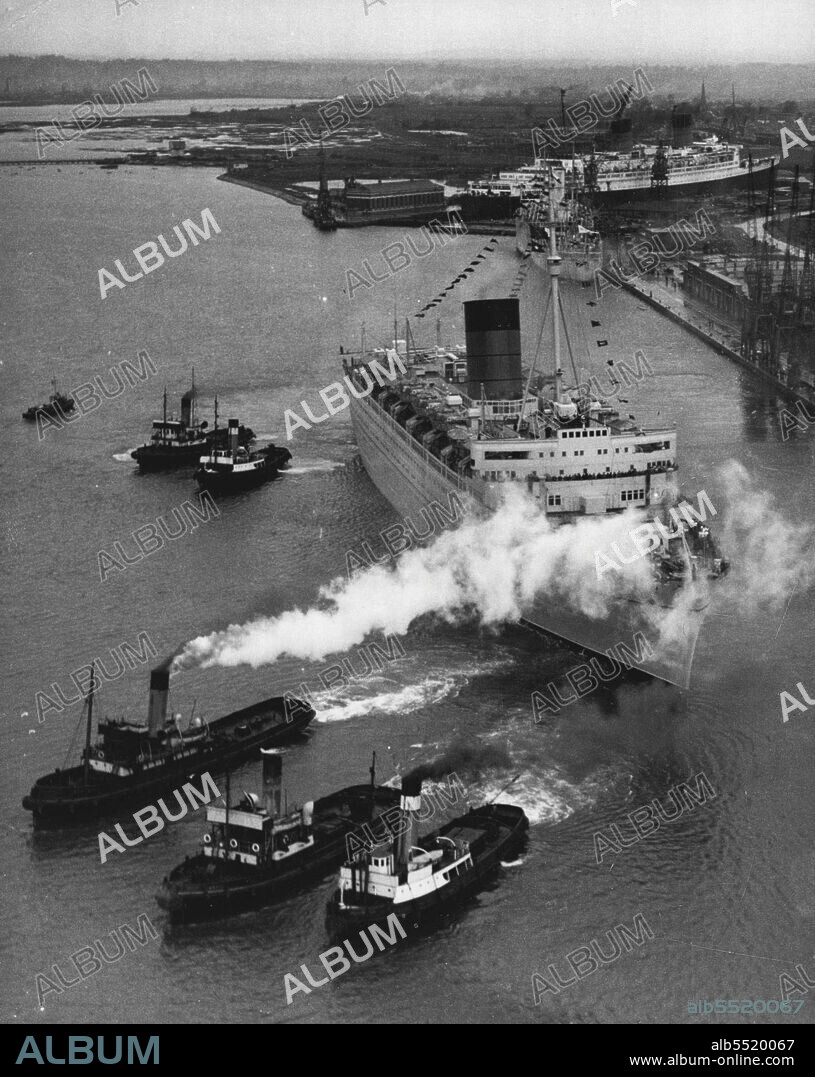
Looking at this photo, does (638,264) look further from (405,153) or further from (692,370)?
(405,153)

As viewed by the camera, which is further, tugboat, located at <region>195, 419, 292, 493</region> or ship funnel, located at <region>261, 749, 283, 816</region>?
tugboat, located at <region>195, 419, 292, 493</region>

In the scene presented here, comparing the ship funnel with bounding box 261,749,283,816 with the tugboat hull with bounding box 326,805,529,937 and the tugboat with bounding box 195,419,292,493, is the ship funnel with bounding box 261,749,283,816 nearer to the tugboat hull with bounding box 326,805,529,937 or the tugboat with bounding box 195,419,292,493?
the tugboat hull with bounding box 326,805,529,937

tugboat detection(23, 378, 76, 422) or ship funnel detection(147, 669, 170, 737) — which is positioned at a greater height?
ship funnel detection(147, 669, 170, 737)

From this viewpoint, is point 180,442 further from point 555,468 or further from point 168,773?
point 168,773

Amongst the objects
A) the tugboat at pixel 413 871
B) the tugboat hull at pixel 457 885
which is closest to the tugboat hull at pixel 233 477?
the tugboat hull at pixel 457 885

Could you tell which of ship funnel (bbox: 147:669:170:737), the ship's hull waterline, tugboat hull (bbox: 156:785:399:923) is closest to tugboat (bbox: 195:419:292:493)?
the ship's hull waterline

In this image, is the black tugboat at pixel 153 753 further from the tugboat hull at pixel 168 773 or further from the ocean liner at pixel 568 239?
the ocean liner at pixel 568 239

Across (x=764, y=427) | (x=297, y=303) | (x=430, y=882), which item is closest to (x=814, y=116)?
(x=297, y=303)
